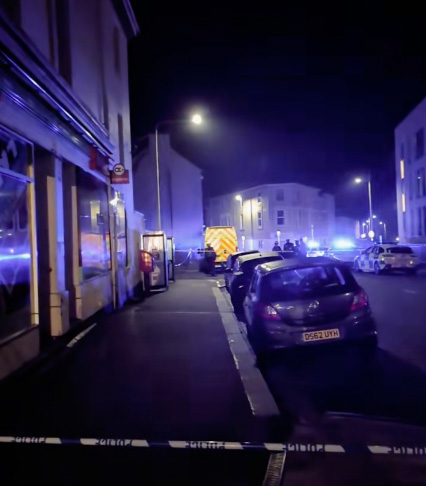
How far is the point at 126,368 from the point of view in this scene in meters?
7.45

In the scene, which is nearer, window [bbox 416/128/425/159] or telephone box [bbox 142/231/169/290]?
telephone box [bbox 142/231/169/290]

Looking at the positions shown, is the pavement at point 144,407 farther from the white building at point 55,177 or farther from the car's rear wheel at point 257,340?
the white building at point 55,177

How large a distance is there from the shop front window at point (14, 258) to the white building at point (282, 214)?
A: 4366 centimetres

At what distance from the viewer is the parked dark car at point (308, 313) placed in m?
7.02

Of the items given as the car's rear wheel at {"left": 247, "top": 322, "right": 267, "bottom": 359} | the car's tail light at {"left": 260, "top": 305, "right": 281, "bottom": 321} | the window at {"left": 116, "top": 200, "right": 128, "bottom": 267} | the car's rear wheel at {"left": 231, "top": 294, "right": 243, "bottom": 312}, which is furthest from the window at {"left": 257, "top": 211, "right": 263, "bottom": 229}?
the car's tail light at {"left": 260, "top": 305, "right": 281, "bottom": 321}

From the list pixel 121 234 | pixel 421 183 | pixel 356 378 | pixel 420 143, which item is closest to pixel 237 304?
pixel 121 234

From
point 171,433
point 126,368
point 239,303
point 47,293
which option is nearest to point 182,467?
point 171,433

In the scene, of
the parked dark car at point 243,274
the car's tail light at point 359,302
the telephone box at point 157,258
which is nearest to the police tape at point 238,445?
the car's tail light at point 359,302

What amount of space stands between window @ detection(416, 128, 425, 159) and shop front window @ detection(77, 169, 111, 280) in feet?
95.9

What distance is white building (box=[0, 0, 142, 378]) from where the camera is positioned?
727cm

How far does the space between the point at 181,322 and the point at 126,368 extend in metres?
4.16

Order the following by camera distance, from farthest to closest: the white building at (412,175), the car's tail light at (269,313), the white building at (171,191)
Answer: the white building at (171,191)
the white building at (412,175)
the car's tail light at (269,313)

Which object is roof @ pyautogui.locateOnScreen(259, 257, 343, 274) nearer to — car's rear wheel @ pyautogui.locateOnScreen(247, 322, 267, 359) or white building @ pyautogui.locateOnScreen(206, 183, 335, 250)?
car's rear wheel @ pyautogui.locateOnScreen(247, 322, 267, 359)

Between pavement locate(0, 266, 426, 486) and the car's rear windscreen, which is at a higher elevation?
the car's rear windscreen
